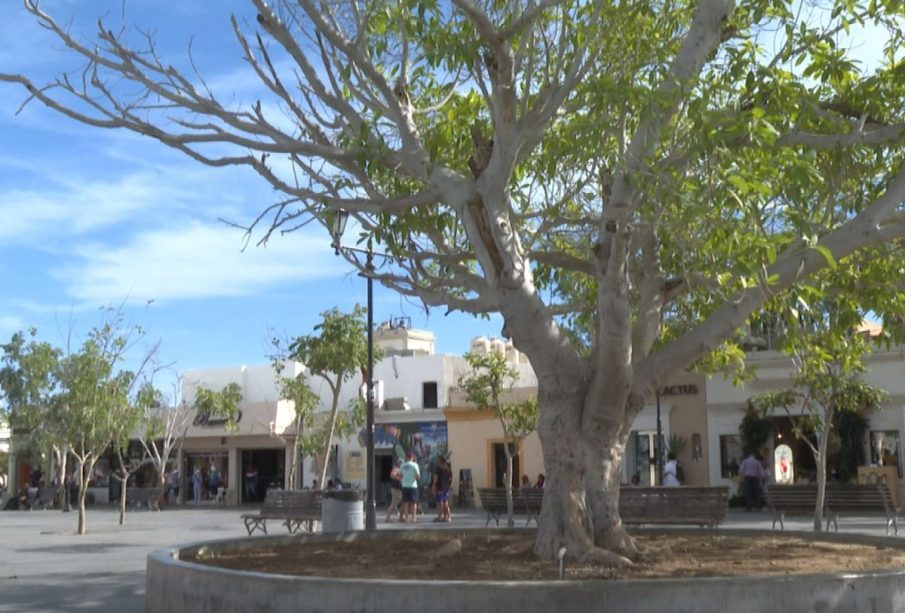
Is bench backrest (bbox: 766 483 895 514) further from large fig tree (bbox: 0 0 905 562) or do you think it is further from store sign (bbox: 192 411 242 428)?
store sign (bbox: 192 411 242 428)

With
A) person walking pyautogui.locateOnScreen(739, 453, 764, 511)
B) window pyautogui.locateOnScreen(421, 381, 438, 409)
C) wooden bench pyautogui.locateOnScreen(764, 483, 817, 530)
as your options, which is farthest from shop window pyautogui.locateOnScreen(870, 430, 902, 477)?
window pyautogui.locateOnScreen(421, 381, 438, 409)

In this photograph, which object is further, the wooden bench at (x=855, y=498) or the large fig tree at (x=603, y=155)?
the wooden bench at (x=855, y=498)

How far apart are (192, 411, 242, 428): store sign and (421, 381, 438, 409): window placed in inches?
340

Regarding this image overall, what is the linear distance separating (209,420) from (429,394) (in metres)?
10.8

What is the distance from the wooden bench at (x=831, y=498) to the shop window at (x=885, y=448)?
9.91 m

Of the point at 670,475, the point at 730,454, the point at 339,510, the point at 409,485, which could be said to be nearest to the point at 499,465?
the point at 730,454

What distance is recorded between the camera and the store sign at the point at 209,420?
47.7 meters

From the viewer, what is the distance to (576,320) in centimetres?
1609

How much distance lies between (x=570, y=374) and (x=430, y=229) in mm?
2471

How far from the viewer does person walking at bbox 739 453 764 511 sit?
30.6 m

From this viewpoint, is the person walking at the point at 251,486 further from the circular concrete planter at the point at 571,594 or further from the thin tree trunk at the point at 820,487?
the circular concrete planter at the point at 571,594

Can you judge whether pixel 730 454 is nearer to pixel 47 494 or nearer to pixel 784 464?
pixel 784 464

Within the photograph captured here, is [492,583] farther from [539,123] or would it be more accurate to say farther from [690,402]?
[690,402]

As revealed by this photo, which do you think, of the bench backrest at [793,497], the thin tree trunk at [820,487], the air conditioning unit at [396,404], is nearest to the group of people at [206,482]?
the air conditioning unit at [396,404]
